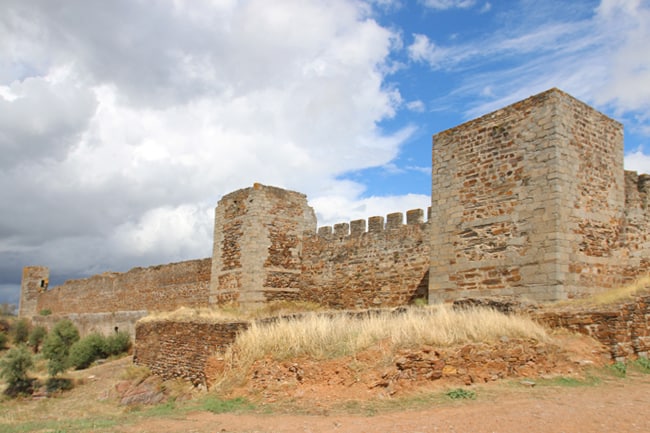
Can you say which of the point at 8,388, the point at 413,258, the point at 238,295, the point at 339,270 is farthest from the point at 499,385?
the point at 8,388

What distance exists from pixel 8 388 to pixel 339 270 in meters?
A: 12.0

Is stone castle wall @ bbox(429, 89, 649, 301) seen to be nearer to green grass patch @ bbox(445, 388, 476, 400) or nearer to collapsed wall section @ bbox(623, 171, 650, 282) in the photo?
collapsed wall section @ bbox(623, 171, 650, 282)

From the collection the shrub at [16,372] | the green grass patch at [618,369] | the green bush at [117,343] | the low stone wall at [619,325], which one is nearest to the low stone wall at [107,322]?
the green bush at [117,343]

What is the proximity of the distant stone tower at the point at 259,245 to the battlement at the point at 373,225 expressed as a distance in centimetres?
Answer: 110

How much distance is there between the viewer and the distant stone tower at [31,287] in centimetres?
4097

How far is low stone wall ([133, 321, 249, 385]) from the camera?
12.8 m

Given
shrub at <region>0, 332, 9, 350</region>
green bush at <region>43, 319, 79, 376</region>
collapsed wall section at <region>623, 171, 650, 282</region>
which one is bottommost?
shrub at <region>0, 332, 9, 350</region>

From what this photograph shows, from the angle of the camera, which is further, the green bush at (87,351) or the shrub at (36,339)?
the shrub at (36,339)

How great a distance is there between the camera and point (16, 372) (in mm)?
18922

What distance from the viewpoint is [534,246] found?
10664 mm

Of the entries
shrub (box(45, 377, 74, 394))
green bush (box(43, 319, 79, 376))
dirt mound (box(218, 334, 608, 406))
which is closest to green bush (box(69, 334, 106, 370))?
green bush (box(43, 319, 79, 376))

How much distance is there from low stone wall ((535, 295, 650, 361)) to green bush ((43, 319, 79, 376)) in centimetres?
1713

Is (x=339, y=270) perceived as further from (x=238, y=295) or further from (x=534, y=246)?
(x=534, y=246)

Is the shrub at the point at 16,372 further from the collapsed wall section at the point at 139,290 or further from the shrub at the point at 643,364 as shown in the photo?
the shrub at the point at 643,364
